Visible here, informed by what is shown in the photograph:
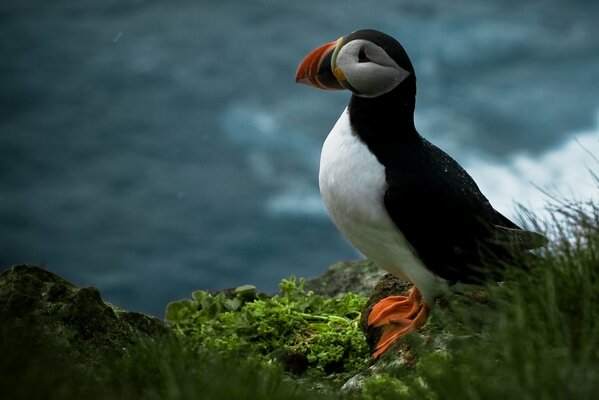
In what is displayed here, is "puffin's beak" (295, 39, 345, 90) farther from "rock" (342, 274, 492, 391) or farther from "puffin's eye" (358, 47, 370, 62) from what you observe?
"rock" (342, 274, 492, 391)

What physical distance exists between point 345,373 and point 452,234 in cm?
167

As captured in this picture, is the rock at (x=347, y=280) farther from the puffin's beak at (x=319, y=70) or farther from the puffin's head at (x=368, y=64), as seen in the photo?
the puffin's head at (x=368, y=64)

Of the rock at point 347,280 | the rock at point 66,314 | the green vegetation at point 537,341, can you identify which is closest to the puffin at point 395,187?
the green vegetation at point 537,341

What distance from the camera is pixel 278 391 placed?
3.82 metres

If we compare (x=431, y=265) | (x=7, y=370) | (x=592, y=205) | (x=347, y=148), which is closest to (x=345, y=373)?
(x=431, y=265)

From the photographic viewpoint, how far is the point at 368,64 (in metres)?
5.73

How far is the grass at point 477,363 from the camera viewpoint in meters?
3.54

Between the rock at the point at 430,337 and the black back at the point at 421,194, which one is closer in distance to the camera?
the rock at the point at 430,337

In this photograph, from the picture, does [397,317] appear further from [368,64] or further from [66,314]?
[66,314]

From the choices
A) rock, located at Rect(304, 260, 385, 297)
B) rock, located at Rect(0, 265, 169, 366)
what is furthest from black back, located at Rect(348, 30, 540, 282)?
rock, located at Rect(304, 260, 385, 297)

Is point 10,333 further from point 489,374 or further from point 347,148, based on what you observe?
point 347,148

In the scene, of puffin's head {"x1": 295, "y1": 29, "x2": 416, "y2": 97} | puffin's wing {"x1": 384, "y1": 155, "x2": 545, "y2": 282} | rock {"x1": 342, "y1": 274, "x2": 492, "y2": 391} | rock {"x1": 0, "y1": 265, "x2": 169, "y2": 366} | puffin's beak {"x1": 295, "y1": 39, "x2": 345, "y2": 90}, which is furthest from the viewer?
puffin's beak {"x1": 295, "y1": 39, "x2": 345, "y2": 90}

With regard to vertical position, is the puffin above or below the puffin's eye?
below

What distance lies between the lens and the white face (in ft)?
18.8
